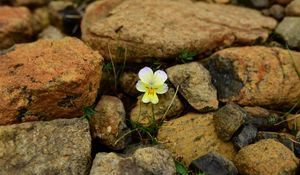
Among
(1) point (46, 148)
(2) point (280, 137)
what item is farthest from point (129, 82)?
(2) point (280, 137)

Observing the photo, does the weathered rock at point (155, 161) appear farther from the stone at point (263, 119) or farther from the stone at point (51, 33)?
the stone at point (51, 33)

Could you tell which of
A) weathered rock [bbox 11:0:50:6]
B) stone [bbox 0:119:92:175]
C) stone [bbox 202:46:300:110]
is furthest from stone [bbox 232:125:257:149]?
weathered rock [bbox 11:0:50:6]

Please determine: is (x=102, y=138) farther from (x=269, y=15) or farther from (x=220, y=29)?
(x=269, y=15)

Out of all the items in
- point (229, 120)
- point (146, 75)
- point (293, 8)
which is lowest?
point (229, 120)

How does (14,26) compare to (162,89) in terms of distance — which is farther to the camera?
(14,26)

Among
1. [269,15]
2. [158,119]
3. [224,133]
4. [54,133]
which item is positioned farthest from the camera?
[269,15]

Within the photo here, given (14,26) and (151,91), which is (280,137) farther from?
(14,26)

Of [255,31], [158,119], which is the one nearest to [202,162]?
[158,119]
